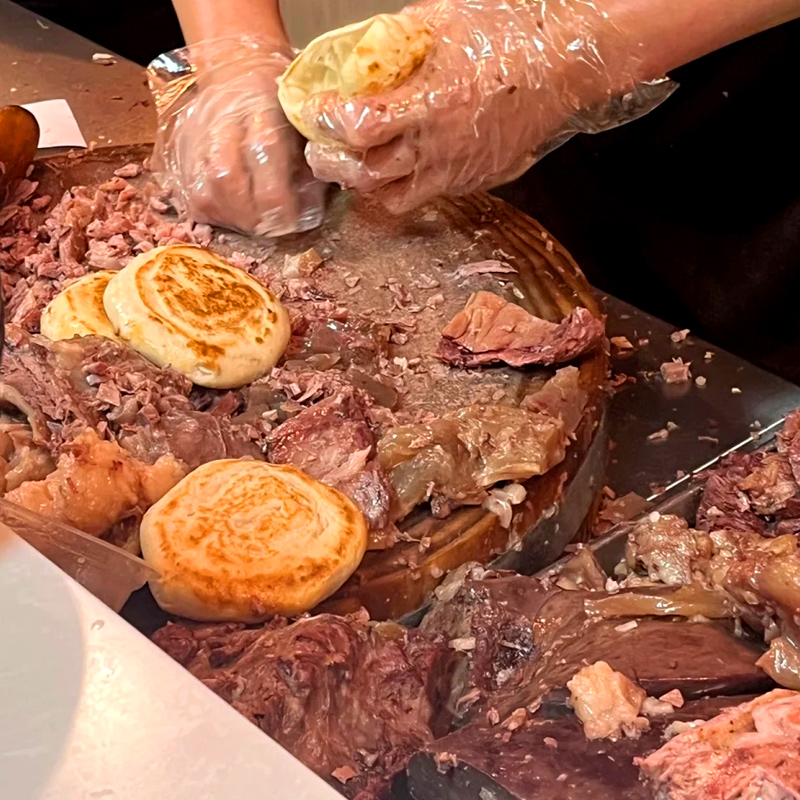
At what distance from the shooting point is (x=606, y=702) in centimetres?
86

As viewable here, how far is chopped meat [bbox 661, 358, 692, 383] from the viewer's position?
185 cm

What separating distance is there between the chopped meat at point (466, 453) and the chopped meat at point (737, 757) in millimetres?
592

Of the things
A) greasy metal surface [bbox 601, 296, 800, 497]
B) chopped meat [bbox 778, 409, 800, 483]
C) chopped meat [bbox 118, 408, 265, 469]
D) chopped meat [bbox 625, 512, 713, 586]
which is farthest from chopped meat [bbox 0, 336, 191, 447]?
chopped meat [bbox 778, 409, 800, 483]

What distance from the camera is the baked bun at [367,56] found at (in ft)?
4.85

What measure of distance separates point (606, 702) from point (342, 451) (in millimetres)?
605

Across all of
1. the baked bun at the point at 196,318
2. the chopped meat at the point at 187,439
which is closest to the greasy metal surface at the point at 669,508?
the chopped meat at the point at 187,439

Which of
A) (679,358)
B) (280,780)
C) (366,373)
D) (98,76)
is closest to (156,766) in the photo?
(280,780)

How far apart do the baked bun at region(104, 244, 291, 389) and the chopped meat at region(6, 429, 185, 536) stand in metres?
0.29

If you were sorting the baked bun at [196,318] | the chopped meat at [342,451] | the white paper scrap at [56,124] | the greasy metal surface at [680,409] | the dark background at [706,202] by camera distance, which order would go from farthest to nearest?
the white paper scrap at [56,124] < the dark background at [706,202] < the greasy metal surface at [680,409] < the baked bun at [196,318] < the chopped meat at [342,451]

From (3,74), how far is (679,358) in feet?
6.05

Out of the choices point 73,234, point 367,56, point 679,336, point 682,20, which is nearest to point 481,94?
point 367,56

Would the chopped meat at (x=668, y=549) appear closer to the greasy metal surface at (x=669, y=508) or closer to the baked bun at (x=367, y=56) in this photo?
the greasy metal surface at (x=669, y=508)

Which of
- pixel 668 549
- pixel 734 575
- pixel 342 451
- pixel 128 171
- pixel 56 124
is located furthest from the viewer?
pixel 56 124

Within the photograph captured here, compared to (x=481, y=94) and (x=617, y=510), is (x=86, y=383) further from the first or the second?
(x=617, y=510)
